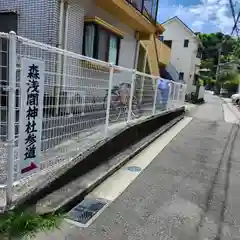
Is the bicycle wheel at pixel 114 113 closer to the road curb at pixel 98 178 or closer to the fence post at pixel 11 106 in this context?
the road curb at pixel 98 178

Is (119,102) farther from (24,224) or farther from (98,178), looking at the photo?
(24,224)

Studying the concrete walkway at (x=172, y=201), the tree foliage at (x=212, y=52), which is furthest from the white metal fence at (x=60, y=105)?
the tree foliage at (x=212, y=52)

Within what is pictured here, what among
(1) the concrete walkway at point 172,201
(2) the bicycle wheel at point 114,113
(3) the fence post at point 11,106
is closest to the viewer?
(3) the fence post at point 11,106

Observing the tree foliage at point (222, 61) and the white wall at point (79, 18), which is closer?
the white wall at point (79, 18)

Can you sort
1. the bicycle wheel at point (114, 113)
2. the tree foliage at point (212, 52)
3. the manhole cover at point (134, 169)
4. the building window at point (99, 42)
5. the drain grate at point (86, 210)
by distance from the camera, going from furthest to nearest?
the tree foliage at point (212, 52) → the building window at point (99, 42) → the bicycle wheel at point (114, 113) → the manhole cover at point (134, 169) → the drain grate at point (86, 210)

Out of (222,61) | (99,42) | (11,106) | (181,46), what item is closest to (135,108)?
(99,42)

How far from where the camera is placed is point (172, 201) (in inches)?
141

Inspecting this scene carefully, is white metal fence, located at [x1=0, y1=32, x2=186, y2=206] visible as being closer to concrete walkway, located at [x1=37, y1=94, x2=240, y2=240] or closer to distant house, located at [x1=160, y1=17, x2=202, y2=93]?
concrete walkway, located at [x1=37, y1=94, x2=240, y2=240]

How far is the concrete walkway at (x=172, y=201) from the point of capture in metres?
2.79

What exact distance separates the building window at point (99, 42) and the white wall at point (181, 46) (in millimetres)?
23956

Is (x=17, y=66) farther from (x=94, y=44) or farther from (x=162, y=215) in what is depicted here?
(x=94, y=44)

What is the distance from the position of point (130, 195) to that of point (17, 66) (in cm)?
224

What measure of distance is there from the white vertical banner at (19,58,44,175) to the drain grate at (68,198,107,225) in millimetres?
688

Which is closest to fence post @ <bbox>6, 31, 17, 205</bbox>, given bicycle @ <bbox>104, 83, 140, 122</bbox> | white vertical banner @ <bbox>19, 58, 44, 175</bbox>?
white vertical banner @ <bbox>19, 58, 44, 175</bbox>
